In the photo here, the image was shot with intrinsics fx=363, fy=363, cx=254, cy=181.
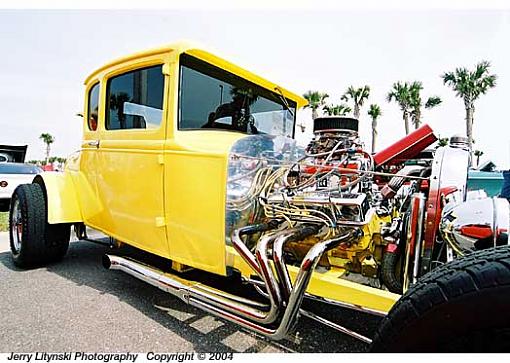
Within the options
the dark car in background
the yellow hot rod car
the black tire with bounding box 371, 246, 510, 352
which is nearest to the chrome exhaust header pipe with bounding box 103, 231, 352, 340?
Result: the yellow hot rod car

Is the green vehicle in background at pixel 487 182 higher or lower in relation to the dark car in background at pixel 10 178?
higher

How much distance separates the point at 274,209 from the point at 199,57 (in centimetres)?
124

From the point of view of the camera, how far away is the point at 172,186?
102 inches

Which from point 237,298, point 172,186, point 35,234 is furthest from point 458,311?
point 35,234

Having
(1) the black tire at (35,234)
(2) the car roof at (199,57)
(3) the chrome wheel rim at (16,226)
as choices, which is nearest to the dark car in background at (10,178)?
(3) the chrome wheel rim at (16,226)

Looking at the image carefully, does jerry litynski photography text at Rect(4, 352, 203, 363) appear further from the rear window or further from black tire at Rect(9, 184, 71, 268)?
the rear window

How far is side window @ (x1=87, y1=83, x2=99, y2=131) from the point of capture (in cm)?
349

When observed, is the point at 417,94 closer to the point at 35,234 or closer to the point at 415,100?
the point at 415,100

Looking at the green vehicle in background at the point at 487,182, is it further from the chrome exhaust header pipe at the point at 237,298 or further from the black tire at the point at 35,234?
the black tire at the point at 35,234

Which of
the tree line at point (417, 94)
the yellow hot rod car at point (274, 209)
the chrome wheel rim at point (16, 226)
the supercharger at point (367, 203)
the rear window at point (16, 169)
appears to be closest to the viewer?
the yellow hot rod car at point (274, 209)

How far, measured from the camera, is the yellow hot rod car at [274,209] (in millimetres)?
1409

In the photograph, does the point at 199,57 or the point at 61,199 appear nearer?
the point at 199,57

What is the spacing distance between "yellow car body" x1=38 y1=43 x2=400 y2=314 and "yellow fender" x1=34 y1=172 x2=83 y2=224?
1.18 ft

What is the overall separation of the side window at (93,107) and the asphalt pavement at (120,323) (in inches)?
59.2
